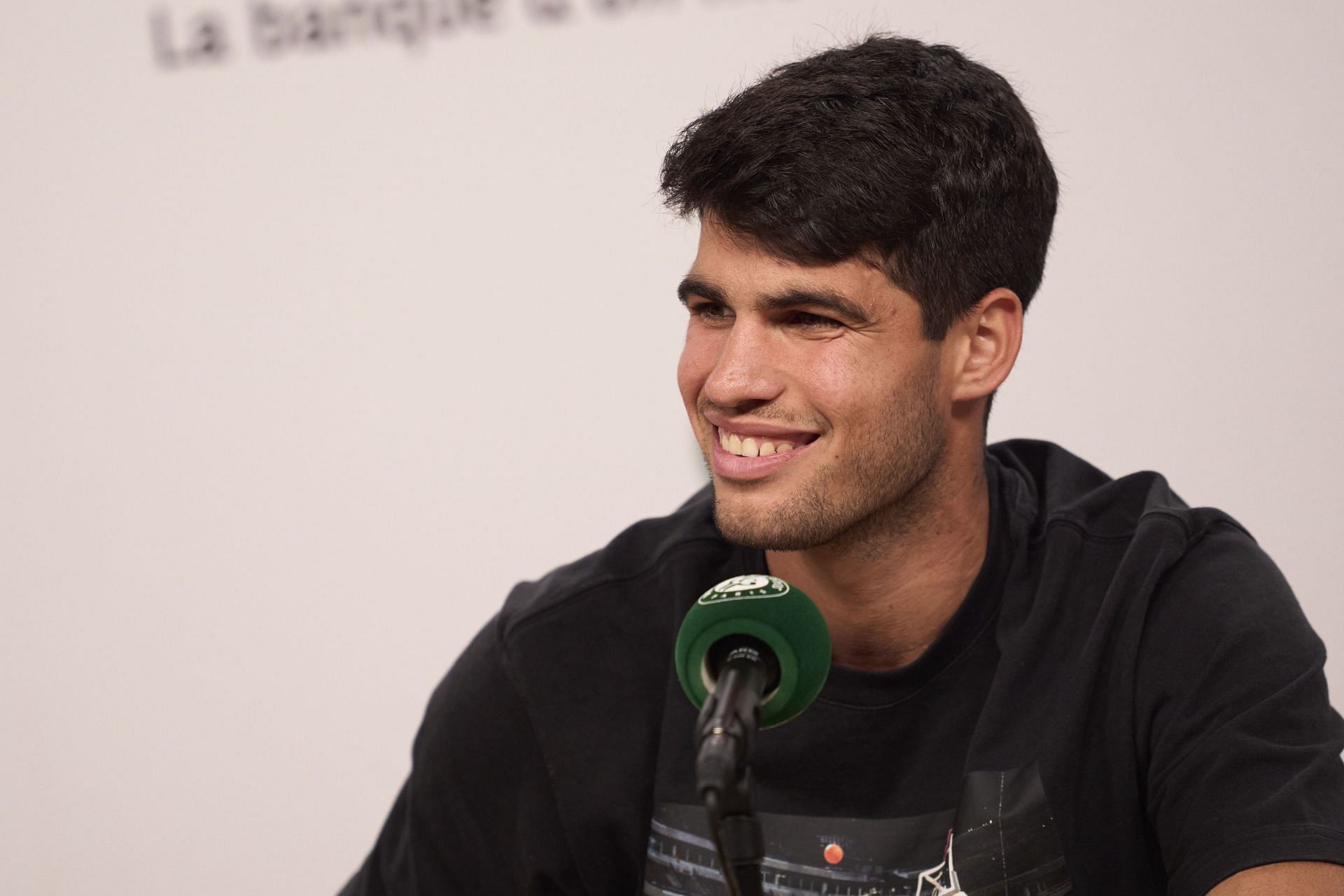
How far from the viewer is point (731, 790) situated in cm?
85

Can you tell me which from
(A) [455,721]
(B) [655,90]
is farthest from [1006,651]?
(B) [655,90]

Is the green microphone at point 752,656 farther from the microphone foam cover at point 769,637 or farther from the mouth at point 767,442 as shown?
the mouth at point 767,442

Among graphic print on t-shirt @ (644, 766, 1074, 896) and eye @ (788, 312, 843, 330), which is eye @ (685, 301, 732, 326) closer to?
eye @ (788, 312, 843, 330)

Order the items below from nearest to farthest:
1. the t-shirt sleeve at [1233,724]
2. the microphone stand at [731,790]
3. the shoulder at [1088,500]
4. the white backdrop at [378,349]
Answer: the microphone stand at [731,790], the t-shirt sleeve at [1233,724], the shoulder at [1088,500], the white backdrop at [378,349]

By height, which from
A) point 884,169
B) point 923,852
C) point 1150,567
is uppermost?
point 884,169

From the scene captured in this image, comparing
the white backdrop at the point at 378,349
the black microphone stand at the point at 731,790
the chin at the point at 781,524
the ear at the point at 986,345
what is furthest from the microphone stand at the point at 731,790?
the white backdrop at the point at 378,349

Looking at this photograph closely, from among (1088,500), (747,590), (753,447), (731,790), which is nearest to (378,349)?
(753,447)

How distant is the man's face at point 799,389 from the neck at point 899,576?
0.32 ft

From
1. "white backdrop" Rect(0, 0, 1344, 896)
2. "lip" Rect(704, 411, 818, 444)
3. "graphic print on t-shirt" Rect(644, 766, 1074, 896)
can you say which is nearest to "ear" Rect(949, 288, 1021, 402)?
"lip" Rect(704, 411, 818, 444)

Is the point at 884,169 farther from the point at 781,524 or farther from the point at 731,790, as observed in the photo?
the point at 731,790

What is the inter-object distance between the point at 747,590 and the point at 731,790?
0.67 feet

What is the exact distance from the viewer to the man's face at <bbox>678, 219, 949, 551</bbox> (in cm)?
140

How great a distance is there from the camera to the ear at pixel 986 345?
5.03 ft

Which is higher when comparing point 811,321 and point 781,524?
point 811,321
